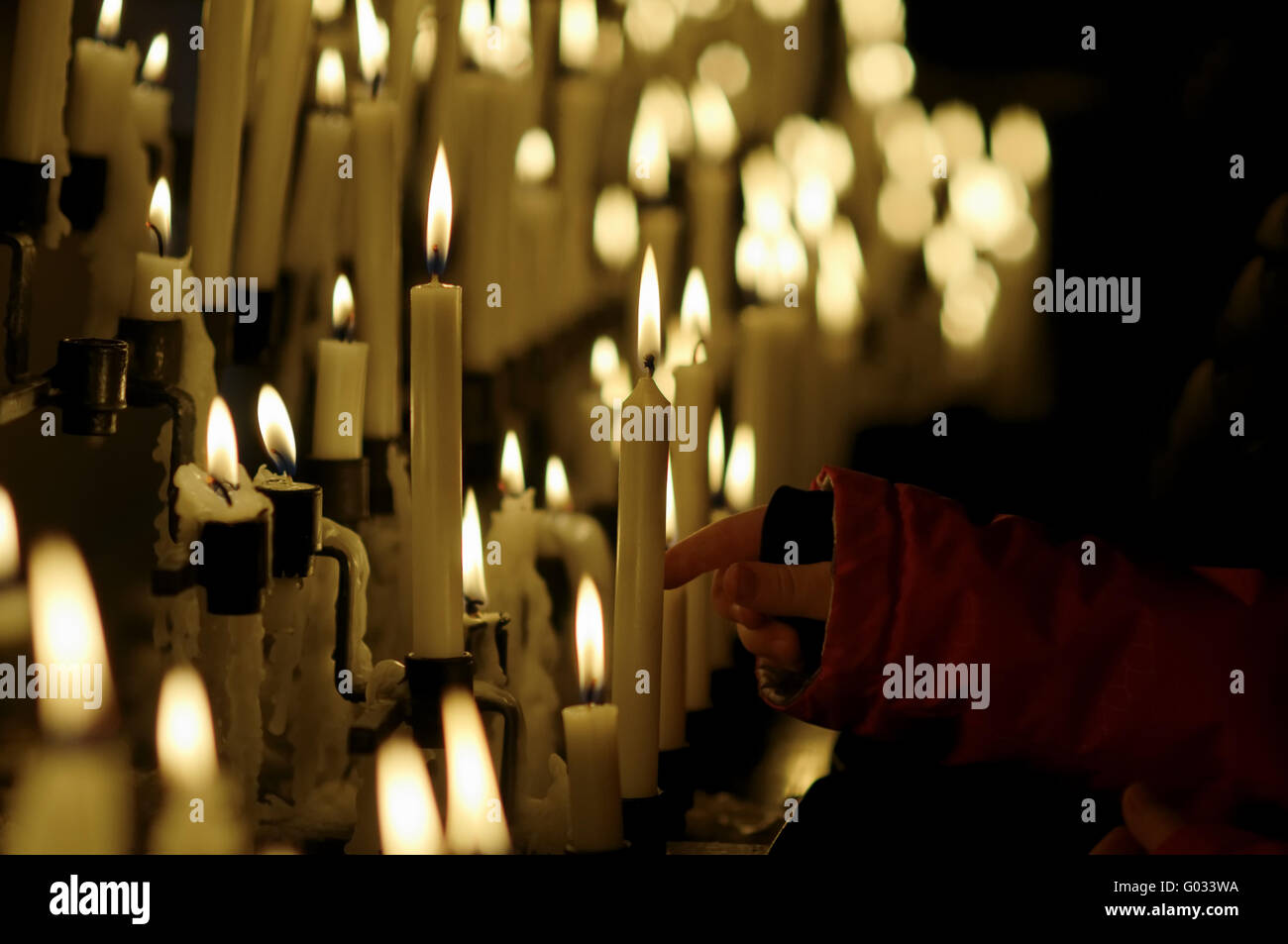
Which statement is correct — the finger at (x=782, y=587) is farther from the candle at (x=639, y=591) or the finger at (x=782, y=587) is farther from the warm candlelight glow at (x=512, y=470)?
the warm candlelight glow at (x=512, y=470)

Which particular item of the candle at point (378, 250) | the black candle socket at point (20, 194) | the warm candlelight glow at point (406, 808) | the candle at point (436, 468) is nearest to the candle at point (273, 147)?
the candle at point (378, 250)

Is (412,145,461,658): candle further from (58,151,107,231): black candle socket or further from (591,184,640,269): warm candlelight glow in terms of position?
(591,184,640,269): warm candlelight glow

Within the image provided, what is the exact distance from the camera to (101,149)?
2.23ft

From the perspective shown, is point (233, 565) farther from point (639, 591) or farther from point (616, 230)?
point (616, 230)

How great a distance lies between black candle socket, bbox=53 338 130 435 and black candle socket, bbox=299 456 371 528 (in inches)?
4.3

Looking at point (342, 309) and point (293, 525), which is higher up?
point (342, 309)

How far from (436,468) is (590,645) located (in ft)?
0.33

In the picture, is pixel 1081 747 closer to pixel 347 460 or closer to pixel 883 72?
pixel 347 460

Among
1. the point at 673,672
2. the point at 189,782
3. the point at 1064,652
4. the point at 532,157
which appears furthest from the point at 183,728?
the point at 532,157

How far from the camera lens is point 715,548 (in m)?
0.66

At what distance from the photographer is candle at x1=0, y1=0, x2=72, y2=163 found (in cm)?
58

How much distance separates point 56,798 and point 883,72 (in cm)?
112
